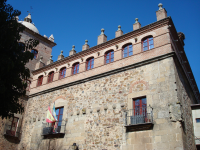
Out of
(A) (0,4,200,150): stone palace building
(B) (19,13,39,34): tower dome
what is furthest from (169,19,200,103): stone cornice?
(B) (19,13,39,34): tower dome

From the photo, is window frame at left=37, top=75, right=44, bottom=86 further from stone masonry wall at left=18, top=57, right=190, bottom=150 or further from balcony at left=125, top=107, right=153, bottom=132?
balcony at left=125, top=107, right=153, bottom=132

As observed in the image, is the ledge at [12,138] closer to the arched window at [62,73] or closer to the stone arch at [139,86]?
the arched window at [62,73]

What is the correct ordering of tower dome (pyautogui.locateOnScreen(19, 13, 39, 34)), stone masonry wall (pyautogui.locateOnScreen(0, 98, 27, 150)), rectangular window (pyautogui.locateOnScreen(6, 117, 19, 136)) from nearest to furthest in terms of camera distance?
stone masonry wall (pyautogui.locateOnScreen(0, 98, 27, 150))
rectangular window (pyautogui.locateOnScreen(6, 117, 19, 136))
tower dome (pyautogui.locateOnScreen(19, 13, 39, 34))

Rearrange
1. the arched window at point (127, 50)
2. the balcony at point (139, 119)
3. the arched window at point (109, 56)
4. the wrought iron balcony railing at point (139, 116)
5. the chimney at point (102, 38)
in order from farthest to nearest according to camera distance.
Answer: the chimney at point (102, 38)
the arched window at point (109, 56)
the arched window at point (127, 50)
the wrought iron balcony railing at point (139, 116)
the balcony at point (139, 119)

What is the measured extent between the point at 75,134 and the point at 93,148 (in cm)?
187

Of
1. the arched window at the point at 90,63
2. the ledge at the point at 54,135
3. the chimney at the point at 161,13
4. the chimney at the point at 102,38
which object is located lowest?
the ledge at the point at 54,135

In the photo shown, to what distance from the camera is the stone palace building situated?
11562 mm

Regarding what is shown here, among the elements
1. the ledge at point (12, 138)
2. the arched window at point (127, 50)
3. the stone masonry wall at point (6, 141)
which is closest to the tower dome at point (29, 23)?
the stone masonry wall at point (6, 141)

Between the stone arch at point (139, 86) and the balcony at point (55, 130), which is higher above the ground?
the stone arch at point (139, 86)

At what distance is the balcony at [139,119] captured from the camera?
37.9ft

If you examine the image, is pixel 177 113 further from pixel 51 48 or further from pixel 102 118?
pixel 51 48

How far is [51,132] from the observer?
51.2 ft

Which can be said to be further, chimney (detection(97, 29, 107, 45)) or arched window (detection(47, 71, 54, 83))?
arched window (detection(47, 71, 54, 83))

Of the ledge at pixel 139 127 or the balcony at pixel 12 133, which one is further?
the balcony at pixel 12 133
